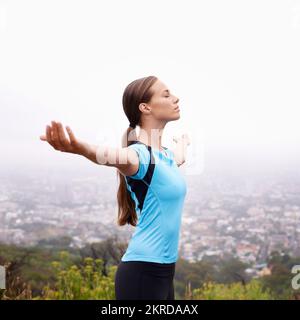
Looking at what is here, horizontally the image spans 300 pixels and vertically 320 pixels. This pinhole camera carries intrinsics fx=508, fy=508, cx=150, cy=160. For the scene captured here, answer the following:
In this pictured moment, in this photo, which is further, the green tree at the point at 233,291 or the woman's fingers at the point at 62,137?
the green tree at the point at 233,291

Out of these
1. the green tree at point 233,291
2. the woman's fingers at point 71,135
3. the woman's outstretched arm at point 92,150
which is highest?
the woman's fingers at point 71,135

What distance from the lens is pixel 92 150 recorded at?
1.44m

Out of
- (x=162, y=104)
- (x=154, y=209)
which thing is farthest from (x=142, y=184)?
(x=162, y=104)

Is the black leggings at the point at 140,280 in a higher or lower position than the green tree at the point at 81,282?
higher

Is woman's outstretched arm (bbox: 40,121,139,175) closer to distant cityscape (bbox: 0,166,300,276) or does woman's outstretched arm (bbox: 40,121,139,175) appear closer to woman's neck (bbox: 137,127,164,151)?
woman's neck (bbox: 137,127,164,151)

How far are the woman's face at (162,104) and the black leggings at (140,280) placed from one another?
0.51m

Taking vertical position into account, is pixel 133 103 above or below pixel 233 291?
above

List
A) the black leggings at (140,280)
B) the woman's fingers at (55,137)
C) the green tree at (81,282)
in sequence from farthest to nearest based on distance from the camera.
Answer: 1. the green tree at (81,282)
2. the black leggings at (140,280)
3. the woman's fingers at (55,137)

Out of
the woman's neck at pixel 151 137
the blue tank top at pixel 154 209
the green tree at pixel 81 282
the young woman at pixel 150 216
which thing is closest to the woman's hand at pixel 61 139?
the young woman at pixel 150 216

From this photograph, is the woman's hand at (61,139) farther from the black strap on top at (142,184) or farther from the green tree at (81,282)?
the green tree at (81,282)

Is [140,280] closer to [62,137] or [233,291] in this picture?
[62,137]

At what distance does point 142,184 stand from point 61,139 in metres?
0.39

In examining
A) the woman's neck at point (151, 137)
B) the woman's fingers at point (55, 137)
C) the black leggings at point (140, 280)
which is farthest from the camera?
the woman's neck at point (151, 137)

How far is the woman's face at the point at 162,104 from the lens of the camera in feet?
5.81
